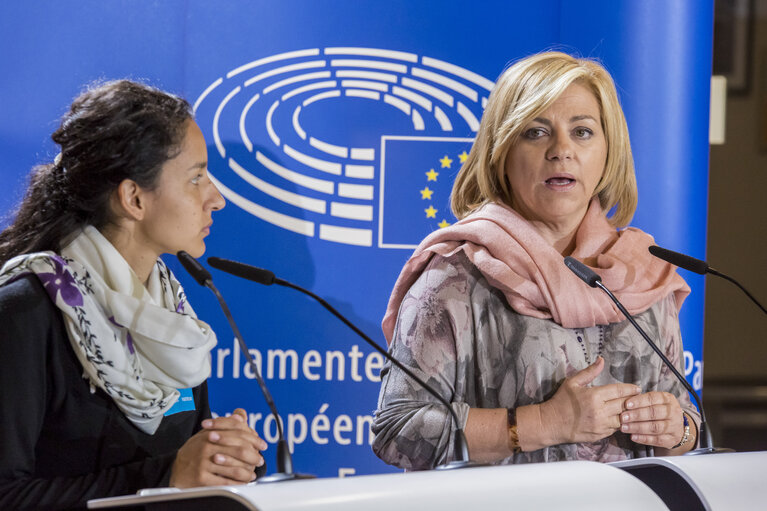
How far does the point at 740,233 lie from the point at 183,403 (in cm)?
313

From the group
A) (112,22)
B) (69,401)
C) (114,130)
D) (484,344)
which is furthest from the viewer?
(112,22)

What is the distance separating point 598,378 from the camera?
183 cm

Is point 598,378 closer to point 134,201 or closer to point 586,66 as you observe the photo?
point 586,66

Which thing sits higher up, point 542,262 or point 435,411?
point 542,262

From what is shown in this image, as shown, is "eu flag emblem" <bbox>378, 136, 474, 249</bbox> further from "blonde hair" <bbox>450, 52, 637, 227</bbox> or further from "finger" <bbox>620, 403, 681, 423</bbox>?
"finger" <bbox>620, 403, 681, 423</bbox>

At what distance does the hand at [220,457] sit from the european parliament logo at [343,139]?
108cm

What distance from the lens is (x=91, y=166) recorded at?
1.67 meters

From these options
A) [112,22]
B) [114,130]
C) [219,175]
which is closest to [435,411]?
[114,130]

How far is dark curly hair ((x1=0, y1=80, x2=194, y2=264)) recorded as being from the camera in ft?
5.46

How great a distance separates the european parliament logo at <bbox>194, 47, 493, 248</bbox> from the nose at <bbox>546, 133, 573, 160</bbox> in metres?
0.58

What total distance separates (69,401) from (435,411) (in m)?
0.66

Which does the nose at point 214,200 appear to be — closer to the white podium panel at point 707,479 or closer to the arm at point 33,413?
the arm at point 33,413

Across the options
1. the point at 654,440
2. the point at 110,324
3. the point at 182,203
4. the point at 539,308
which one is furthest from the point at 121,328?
the point at 654,440

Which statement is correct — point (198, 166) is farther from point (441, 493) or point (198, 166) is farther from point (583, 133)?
point (441, 493)
